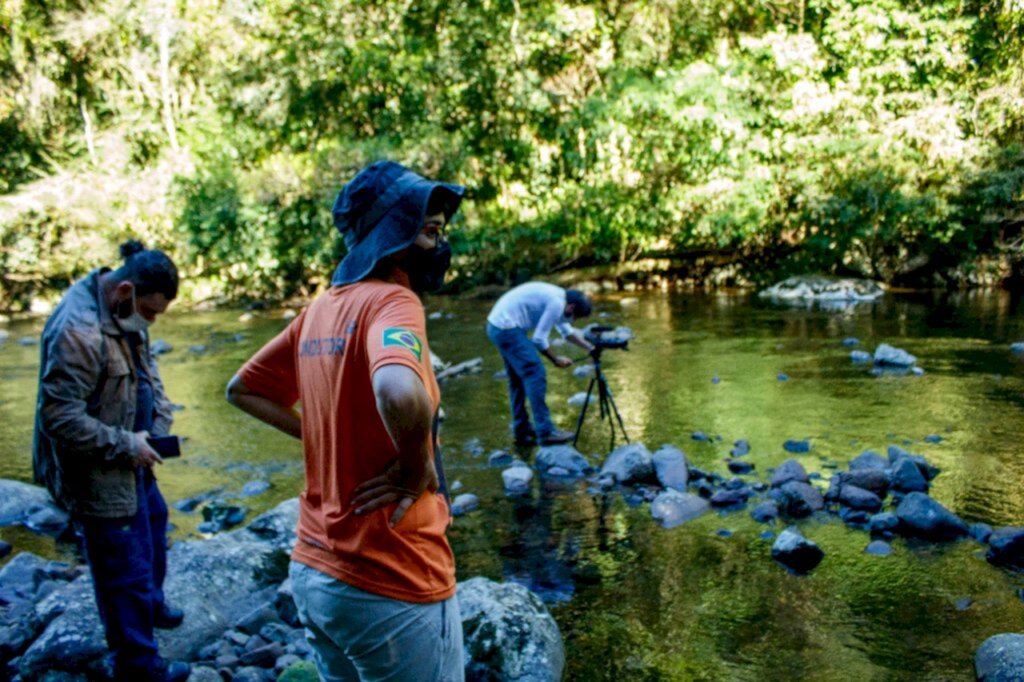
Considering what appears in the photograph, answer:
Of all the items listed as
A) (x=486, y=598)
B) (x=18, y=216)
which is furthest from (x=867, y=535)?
(x=18, y=216)

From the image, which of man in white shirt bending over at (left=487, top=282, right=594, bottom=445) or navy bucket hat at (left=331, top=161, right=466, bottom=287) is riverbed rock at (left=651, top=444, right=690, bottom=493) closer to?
man in white shirt bending over at (left=487, top=282, right=594, bottom=445)

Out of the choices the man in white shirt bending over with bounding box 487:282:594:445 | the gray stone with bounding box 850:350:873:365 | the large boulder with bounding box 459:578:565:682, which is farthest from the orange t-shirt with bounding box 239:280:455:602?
the gray stone with bounding box 850:350:873:365

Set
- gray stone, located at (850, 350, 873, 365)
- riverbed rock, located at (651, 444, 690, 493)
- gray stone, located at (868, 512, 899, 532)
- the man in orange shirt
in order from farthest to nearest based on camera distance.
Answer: gray stone, located at (850, 350, 873, 365), riverbed rock, located at (651, 444, 690, 493), gray stone, located at (868, 512, 899, 532), the man in orange shirt

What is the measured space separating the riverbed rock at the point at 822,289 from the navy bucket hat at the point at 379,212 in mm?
18363

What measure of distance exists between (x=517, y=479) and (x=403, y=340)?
16.6 feet

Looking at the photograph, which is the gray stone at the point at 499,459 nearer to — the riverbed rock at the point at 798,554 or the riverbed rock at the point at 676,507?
the riverbed rock at the point at 676,507

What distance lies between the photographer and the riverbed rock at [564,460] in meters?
7.23

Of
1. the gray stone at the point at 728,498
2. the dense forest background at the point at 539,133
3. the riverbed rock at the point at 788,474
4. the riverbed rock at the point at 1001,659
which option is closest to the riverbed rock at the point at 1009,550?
the riverbed rock at the point at 1001,659

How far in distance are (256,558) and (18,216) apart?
2129cm

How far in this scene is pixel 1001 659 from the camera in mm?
3762

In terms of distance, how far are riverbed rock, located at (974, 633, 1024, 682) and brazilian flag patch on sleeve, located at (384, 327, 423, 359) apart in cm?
312

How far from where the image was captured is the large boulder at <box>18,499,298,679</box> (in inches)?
152

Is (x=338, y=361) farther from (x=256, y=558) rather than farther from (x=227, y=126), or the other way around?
(x=227, y=126)

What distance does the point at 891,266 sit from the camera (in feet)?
69.3
